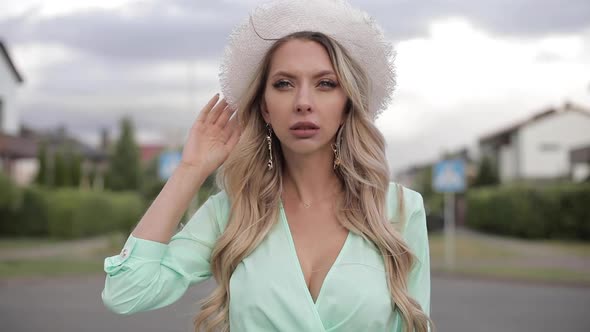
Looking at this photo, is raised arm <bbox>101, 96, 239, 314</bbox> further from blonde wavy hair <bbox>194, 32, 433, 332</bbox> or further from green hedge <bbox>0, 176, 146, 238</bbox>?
green hedge <bbox>0, 176, 146, 238</bbox>

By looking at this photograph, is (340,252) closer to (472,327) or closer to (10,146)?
(472,327)

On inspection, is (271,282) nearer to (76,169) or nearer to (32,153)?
(76,169)

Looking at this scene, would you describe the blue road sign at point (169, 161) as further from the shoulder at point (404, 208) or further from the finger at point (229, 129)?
the shoulder at point (404, 208)

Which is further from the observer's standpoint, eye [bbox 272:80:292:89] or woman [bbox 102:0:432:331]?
eye [bbox 272:80:292:89]

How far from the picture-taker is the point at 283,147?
2.53 m

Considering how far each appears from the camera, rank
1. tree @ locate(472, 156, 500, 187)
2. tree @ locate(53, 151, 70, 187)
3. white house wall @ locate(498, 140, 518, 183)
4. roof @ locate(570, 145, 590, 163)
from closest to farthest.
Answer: roof @ locate(570, 145, 590, 163) → tree @ locate(53, 151, 70, 187) → tree @ locate(472, 156, 500, 187) → white house wall @ locate(498, 140, 518, 183)

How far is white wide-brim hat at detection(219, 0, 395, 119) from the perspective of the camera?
2.31 m

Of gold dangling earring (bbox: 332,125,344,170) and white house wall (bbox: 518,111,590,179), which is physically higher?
white house wall (bbox: 518,111,590,179)

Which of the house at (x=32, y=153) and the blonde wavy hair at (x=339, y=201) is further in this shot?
the house at (x=32, y=153)

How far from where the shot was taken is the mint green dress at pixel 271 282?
85.7 inches

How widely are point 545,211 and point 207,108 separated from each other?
2574 centimetres

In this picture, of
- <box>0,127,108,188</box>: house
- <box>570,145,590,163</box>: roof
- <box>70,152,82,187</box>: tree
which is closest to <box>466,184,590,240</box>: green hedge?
<box>570,145,590,163</box>: roof

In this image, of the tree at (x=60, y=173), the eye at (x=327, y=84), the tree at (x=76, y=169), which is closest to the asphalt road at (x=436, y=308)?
the eye at (x=327, y=84)

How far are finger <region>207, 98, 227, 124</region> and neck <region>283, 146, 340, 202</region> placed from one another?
267mm
